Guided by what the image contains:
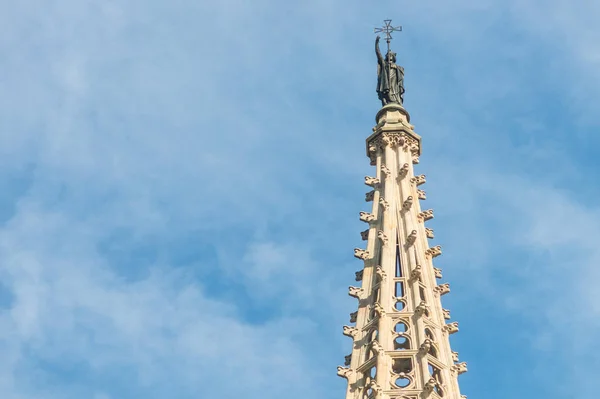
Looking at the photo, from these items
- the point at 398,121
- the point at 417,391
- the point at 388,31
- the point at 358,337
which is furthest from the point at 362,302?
the point at 388,31

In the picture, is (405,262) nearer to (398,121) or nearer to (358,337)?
(358,337)

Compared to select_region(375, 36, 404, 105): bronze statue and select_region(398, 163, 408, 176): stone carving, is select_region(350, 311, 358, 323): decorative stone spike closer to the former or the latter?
select_region(398, 163, 408, 176): stone carving

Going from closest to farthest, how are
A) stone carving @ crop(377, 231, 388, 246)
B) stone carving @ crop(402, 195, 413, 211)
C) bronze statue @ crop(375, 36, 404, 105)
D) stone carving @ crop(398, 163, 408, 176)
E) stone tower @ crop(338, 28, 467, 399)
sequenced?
stone tower @ crop(338, 28, 467, 399)
stone carving @ crop(377, 231, 388, 246)
stone carving @ crop(402, 195, 413, 211)
stone carving @ crop(398, 163, 408, 176)
bronze statue @ crop(375, 36, 404, 105)

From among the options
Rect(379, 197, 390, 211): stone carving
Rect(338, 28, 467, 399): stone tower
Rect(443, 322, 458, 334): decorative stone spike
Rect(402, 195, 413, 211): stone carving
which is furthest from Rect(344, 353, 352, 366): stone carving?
Rect(402, 195, 413, 211): stone carving

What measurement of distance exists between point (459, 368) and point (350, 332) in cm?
394

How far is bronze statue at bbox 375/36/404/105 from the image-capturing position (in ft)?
202

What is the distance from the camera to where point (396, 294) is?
5381 cm

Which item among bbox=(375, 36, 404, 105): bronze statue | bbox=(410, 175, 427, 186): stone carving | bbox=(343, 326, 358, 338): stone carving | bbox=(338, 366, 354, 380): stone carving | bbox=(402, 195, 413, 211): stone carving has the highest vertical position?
bbox=(375, 36, 404, 105): bronze statue

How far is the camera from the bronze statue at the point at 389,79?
6172 centimetres

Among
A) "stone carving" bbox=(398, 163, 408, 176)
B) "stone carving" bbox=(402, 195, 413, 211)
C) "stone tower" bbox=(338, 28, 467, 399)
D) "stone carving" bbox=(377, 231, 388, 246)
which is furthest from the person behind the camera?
"stone carving" bbox=(398, 163, 408, 176)

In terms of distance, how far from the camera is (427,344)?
5022 cm

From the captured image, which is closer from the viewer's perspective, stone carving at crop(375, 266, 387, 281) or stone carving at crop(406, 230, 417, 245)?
stone carving at crop(375, 266, 387, 281)

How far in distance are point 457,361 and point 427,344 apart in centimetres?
228

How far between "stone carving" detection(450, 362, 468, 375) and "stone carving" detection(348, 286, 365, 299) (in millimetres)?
4474
